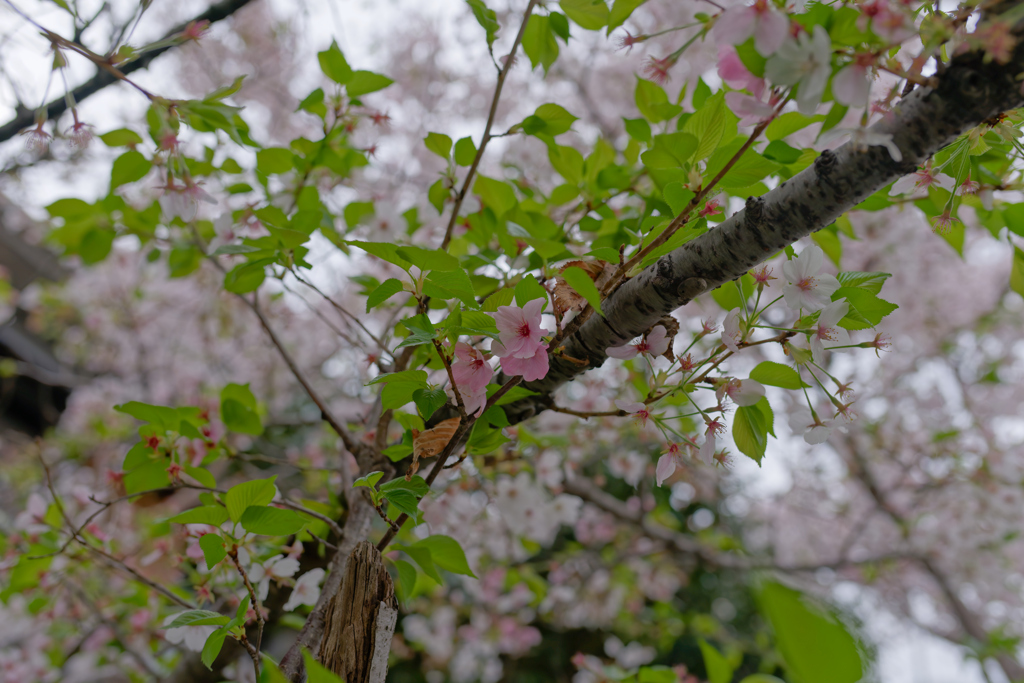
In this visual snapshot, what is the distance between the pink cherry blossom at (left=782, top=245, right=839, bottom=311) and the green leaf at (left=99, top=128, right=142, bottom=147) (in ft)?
3.29

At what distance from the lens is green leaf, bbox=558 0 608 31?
66cm

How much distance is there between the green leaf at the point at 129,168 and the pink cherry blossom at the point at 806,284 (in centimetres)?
98

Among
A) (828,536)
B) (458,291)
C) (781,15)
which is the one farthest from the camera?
(828,536)

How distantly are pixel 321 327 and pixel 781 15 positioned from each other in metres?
3.80

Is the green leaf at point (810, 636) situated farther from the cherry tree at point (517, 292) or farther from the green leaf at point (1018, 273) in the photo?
the green leaf at point (1018, 273)

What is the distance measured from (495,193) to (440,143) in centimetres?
11

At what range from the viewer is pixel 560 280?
0.57 metres

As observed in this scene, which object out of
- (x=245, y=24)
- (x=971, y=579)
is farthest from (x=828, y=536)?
(x=245, y=24)

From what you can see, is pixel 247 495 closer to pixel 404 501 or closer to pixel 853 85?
pixel 404 501

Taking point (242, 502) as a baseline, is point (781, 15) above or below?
above

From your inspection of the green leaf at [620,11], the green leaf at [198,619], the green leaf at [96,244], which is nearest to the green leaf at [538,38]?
the green leaf at [620,11]

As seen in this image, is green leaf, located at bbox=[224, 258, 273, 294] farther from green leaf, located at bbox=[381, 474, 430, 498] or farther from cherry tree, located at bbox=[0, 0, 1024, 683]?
green leaf, located at bbox=[381, 474, 430, 498]

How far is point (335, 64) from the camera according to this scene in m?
0.83

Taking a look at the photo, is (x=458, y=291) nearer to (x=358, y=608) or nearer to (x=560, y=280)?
(x=560, y=280)
